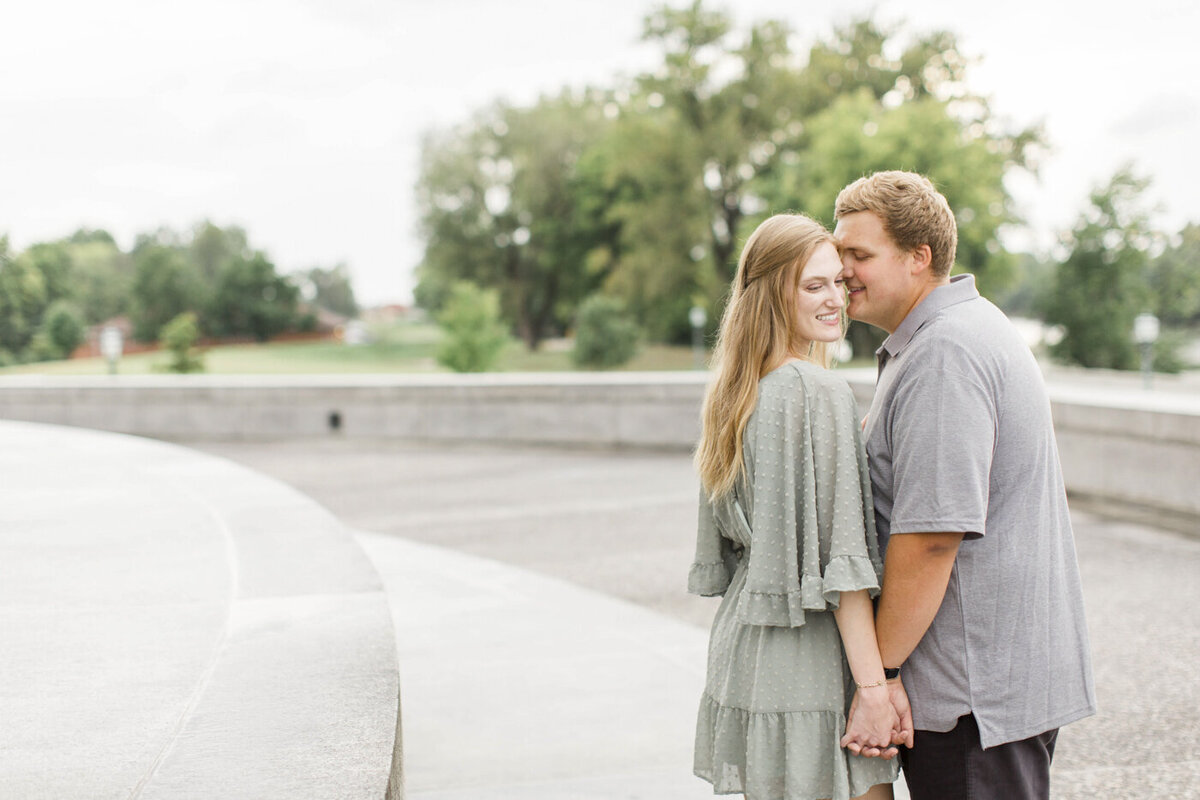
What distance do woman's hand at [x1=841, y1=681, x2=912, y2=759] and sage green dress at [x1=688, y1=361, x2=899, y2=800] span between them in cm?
3

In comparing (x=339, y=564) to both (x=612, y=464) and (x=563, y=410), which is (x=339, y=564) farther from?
(x=563, y=410)

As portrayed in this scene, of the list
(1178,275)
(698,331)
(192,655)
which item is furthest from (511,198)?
(192,655)

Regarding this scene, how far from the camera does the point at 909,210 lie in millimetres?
2158

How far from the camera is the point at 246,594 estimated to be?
412 centimetres

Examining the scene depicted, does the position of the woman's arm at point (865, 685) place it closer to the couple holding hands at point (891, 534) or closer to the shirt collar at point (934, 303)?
the couple holding hands at point (891, 534)

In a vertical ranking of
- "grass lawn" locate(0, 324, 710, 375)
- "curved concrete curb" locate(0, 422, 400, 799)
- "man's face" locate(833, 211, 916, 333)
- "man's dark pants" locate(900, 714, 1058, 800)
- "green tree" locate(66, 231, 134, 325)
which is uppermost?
"green tree" locate(66, 231, 134, 325)

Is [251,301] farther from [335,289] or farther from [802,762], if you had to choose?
[802,762]

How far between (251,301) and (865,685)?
103m

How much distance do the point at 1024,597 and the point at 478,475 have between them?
1014 cm

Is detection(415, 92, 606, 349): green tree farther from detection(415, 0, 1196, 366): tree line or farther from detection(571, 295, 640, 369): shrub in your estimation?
detection(571, 295, 640, 369): shrub

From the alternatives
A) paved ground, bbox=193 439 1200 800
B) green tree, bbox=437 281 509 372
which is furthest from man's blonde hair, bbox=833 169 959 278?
green tree, bbox=437 281 509 372

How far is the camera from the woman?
2.13 meters

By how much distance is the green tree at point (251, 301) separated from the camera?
319 ft

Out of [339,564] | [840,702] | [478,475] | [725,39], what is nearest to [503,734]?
[339,564]
